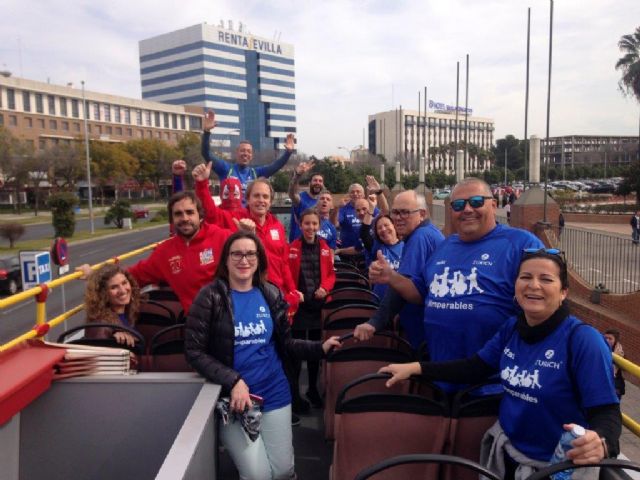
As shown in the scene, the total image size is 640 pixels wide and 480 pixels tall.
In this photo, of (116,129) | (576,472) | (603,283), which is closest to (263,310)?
(576,472)

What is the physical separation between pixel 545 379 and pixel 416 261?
1438 mm

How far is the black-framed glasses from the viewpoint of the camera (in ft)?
9.33

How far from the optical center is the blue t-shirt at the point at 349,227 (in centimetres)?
784

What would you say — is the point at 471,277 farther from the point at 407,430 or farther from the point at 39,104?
the point at 39,104

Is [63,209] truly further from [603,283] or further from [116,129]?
[116,129]

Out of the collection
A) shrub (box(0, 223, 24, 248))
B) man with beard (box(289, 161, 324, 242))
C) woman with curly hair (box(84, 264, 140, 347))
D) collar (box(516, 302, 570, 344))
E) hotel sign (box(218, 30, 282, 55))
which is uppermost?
hotel sign (box(218, 30, 282, 55))

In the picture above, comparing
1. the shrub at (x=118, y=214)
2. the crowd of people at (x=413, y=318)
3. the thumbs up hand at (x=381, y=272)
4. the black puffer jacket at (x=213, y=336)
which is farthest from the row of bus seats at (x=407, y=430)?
the shrub at (x=118, y=214)

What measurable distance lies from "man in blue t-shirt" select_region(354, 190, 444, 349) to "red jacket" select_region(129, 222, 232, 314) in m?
1.27

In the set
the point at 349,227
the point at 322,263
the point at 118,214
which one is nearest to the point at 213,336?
the point at 322,263

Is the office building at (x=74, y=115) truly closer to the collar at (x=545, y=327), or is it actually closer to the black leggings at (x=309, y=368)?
the black leggings at (x=309, y=368)

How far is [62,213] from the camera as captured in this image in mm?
31766

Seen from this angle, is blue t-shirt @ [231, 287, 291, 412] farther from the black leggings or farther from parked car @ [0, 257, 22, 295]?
parked car @ [0, 257, 22, 295]

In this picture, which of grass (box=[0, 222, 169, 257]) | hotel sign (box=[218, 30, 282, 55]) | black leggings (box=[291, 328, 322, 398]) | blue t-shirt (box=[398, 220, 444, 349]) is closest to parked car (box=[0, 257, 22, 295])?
grass (box=[0, 222, 169, 257])

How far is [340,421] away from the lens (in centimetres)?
261
